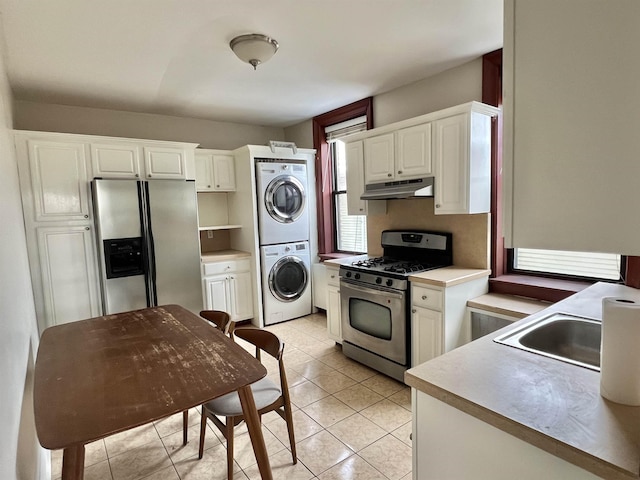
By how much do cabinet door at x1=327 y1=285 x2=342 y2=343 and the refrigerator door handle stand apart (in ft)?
5.82

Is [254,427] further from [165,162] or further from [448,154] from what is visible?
[165,162]

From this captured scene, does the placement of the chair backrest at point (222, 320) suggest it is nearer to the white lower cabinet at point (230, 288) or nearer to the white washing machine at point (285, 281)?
the white lower cabinet at point (230, 288)

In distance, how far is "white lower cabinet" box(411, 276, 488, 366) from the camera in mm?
2547

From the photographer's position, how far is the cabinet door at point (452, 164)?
262 cm

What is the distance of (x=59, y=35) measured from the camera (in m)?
2.23

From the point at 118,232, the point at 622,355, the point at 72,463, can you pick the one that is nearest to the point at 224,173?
the point at 118,232

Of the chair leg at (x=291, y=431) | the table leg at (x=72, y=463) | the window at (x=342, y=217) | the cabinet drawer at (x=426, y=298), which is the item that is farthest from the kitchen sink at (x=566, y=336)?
the window at (x=342, y=217)

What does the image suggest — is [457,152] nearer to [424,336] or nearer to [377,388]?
[424,336]

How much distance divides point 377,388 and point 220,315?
140 centimetres

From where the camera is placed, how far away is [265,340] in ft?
6.30

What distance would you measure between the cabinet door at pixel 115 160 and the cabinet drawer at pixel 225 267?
3.96 ft

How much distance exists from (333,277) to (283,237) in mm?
1057

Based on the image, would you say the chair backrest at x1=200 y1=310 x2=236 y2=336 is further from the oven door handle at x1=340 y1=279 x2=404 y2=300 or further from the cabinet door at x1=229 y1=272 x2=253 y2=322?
the cabinet door at x1=229 y1=272 x2=253 y2=322

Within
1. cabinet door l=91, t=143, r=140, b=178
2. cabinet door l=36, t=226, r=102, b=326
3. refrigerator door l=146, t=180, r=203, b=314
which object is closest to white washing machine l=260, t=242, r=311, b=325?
refrigerator door l=146, t=180, r=203, b=314
